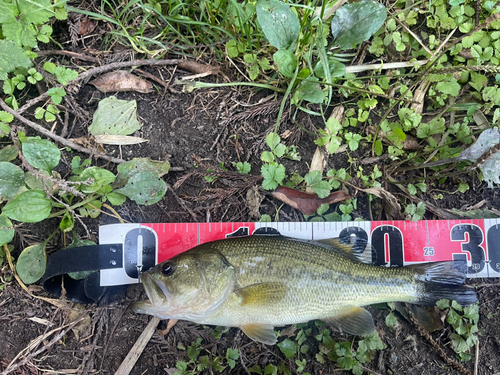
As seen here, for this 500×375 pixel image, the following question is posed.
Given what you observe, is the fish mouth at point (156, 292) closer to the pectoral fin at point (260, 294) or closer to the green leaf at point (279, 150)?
the pectoral fin at point (260, 294)

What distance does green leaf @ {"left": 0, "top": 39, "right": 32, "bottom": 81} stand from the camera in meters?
3.19

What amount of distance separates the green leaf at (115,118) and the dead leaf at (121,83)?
131 mm

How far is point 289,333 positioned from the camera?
123 inches

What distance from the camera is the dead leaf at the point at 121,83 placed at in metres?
3.46

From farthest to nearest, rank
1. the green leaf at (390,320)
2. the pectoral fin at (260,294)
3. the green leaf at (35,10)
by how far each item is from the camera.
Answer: the green leaf at (35,10)
the green leaf at (390,320)
the pectoral fin at (260,294)

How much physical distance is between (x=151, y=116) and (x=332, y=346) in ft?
9.61

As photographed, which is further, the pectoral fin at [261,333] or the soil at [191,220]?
the soil at [191,220]

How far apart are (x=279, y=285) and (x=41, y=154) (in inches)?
94.7

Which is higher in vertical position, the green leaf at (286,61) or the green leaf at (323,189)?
the green leaf at (286,61)

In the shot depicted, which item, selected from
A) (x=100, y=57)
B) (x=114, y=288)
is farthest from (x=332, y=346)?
A: (x=100, y=57)

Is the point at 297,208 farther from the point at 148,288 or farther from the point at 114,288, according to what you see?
the point at 114,288

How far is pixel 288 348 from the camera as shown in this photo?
3070mm

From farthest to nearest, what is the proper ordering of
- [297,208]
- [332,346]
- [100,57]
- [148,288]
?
[100,57] < [297,208] < [332,346] < [148,288]

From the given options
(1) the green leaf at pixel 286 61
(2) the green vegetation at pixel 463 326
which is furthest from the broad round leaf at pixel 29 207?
(2) the green vegetation at pixel 463 326
